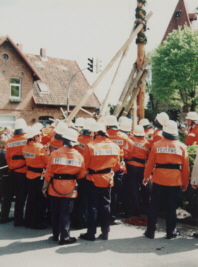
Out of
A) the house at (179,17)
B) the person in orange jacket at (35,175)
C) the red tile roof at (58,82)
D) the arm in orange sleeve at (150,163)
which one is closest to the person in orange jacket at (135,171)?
the arm in orange sleeve at (150,163)

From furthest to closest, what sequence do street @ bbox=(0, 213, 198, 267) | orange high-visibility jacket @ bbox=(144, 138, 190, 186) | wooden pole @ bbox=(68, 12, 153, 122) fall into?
wooden pole @ bbox=(68, 12, 153, 122) → orange high-visibility jacket @ bbox=(144, 138, 190, 186) → street @ bbox=(0, 213, 198, 267)

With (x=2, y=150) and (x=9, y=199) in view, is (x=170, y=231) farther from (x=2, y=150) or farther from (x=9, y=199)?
(x=2, y=150)

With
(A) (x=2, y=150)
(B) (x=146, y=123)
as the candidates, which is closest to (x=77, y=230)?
(A) (x=2, y=150)

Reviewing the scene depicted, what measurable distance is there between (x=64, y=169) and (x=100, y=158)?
0.66 metres

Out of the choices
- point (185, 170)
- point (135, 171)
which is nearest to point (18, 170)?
point (135, 171)

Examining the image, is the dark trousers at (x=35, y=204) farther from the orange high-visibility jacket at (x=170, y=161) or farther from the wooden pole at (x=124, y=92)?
the wooden pole at (x=124, y=92)

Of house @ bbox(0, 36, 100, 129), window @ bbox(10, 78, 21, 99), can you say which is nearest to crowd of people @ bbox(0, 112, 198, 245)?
house @ bbox(0, 36, 100, 129)

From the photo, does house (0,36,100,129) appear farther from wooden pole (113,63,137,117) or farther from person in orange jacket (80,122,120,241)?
person in orange jacket (80,122,120,241)

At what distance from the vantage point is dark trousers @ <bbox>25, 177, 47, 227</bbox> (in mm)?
6301

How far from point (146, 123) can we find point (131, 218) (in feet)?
8.25

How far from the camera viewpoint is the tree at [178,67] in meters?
32.6

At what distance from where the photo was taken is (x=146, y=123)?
328 inches

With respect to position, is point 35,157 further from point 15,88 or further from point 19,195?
point 15,88

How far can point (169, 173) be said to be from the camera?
18.4ft
